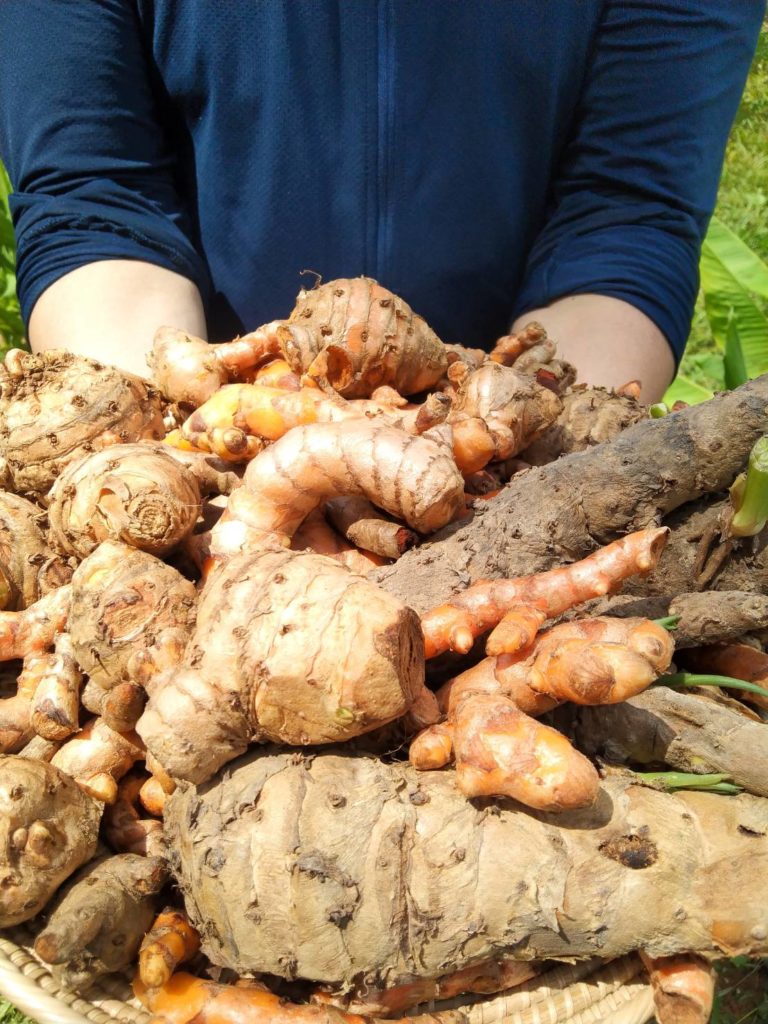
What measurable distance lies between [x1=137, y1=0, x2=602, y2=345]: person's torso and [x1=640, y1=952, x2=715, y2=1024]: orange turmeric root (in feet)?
9.38

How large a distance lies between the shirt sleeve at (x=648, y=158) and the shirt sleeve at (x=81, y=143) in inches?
69.8

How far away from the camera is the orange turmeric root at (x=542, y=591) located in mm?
1488

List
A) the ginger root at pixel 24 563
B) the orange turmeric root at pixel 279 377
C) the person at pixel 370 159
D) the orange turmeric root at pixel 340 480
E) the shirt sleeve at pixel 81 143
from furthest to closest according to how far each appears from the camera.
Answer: the person at pixel 370 159 → the shirt sleeve at pixel 81 143 → the orange turmeric root at pixel 279 377 → the ginger root at pixel 24 563 → the orange turmeric root at pixel 340 480

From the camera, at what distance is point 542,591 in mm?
1576

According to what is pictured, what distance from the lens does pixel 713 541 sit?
172cm

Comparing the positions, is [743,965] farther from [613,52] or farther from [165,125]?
[165,125]

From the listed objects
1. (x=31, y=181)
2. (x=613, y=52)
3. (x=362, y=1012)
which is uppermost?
(x=613, y=52)

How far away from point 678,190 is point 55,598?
10.8ft

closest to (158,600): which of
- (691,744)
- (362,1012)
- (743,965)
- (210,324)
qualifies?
(362,1012)

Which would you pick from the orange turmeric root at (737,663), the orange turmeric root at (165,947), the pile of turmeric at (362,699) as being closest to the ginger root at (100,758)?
the pile of turmeric at (362,699)

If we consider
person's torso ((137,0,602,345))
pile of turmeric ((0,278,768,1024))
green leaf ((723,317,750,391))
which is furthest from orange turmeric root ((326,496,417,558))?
green leaf ((723,317,750,391))

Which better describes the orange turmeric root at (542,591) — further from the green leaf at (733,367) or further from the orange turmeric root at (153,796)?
the green leaf at (733,367)

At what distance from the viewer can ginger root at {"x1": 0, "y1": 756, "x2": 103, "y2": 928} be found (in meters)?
1.43

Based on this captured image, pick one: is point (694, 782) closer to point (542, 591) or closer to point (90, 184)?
point (542, 591)
